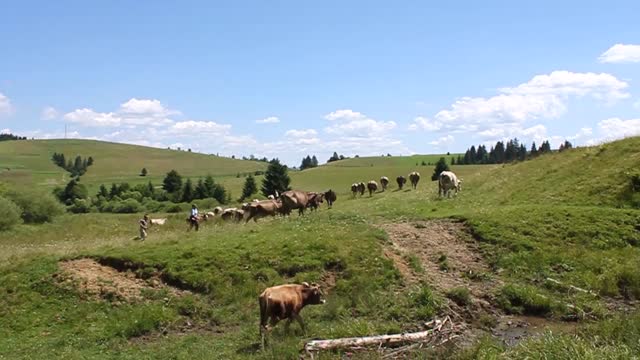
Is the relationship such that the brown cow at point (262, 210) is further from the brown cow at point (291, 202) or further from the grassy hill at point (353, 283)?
the grassy hill at point (353, 283)

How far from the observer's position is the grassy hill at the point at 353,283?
16484 millimetres

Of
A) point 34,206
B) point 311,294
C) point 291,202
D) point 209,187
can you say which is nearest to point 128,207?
point 209,187

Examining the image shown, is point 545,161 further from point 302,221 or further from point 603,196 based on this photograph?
point 302,221

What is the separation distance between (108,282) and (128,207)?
96283mm

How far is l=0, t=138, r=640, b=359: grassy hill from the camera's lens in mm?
16484

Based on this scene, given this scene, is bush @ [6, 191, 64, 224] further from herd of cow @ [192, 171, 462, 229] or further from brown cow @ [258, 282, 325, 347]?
brown cow @ [258, 282, 325, 347]

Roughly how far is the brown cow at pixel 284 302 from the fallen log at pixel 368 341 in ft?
4.14

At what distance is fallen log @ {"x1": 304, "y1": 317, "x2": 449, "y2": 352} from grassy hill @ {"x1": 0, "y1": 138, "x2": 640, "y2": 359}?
1.79 ft

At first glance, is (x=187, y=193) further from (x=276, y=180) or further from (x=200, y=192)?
(x=276, y=180)

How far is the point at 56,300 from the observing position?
2034 centimetres

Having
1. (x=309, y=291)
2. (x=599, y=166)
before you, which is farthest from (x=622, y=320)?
(x=599, y=166)

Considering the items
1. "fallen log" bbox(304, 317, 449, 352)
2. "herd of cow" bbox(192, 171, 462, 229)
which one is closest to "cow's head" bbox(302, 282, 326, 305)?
"fallen log" bbox(304, 317, 449, 352)

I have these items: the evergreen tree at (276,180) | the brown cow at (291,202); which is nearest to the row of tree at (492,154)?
the evergreen tree at (276,180)

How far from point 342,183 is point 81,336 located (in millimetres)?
115789
